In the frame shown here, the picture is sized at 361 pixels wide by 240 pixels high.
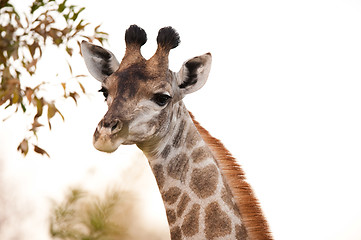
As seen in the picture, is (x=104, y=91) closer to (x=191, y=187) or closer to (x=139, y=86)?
(x=139, y=86)

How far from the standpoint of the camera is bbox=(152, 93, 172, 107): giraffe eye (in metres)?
4.86

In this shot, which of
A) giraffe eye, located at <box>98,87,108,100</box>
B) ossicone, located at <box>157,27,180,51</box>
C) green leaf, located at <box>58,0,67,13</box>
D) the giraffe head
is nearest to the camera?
the giraffe head

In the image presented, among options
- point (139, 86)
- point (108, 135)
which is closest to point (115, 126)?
point (108, 135)

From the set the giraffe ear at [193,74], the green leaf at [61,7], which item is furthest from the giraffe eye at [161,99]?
the green leaf at [61,7]

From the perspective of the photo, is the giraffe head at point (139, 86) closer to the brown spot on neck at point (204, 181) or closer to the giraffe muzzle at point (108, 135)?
the giraffe muzzle at point (108, 135)

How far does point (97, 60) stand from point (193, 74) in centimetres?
133

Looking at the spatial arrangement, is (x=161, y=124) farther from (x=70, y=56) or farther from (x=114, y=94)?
(x=70, y=56)

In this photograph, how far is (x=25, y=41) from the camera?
6711 millimetres

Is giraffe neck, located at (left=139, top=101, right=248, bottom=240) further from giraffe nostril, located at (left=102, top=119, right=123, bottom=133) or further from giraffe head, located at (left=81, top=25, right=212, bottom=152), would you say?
giraffe nostril, located at (left=102, top=119, right=123, bottom=133)

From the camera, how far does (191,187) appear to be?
4895 mm

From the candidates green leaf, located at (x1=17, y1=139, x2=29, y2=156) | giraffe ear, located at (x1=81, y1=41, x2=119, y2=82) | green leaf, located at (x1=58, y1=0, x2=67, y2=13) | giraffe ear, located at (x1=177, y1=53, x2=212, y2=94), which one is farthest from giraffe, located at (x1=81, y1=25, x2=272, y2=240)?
green leaf, located at (x1=58, y1=0, x2=67, y2=13)

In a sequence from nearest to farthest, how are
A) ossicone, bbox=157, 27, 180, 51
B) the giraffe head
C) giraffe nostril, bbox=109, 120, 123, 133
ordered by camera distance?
giraffe nostril, bbox=109, 120, 123, 133
the giraffe head
ossicone, bbox=157, 27, 180, 51

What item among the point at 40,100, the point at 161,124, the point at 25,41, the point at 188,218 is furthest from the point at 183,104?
the point at 25,41

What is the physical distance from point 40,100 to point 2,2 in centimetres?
182
